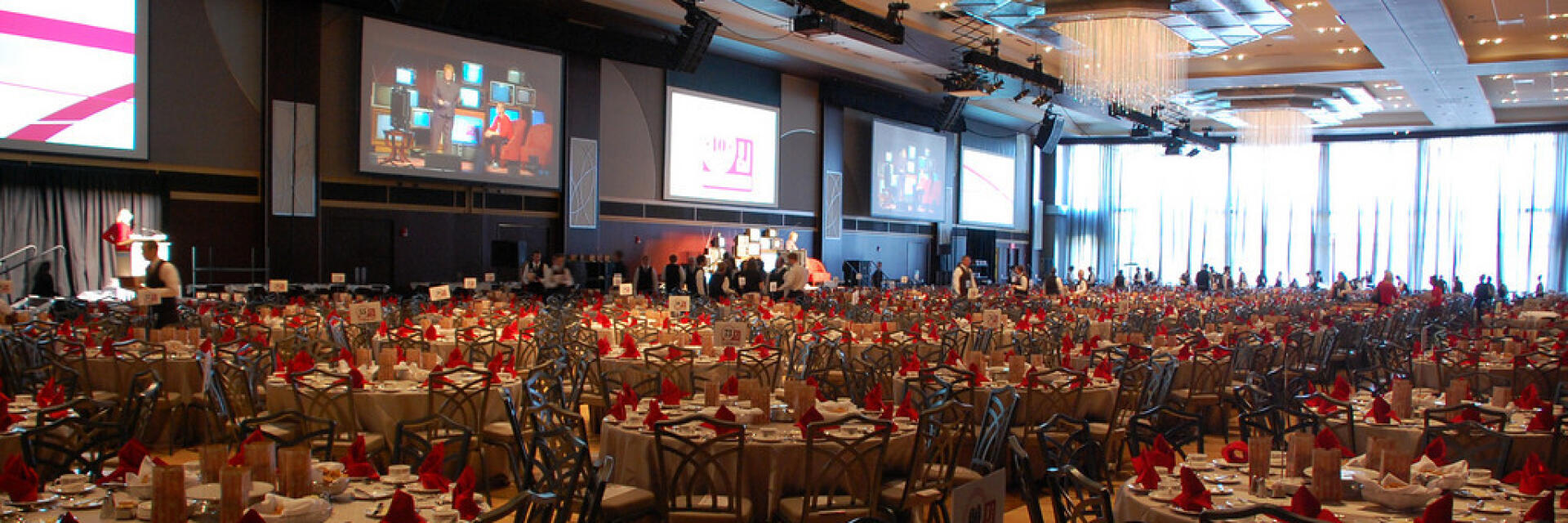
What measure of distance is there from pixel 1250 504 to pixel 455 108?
1575cm

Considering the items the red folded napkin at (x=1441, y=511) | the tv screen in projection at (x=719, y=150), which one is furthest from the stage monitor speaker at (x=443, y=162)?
the red folded napkin at (x=1441, y=511)

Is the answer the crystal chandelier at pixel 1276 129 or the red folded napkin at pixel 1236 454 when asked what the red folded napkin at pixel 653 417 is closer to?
the red folded napkin at pixel 1236 454

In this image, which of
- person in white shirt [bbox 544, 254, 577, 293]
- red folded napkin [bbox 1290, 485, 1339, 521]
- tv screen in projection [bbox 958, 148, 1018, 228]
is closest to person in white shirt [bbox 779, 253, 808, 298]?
person in white shirt [bbox 544, 254, 577, 293]

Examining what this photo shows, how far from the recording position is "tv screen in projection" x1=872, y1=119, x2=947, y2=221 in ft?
85.4

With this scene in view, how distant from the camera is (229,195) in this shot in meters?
15.3

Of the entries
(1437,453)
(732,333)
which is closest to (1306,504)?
(1437,453)

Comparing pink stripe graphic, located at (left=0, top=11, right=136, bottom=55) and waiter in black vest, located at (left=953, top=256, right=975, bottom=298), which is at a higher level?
pink stripe graphic, located at (left=0, top=11, right=136, bottom=55)

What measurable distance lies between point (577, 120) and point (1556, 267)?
2642 cm

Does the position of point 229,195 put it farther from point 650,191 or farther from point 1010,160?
point 1010,160

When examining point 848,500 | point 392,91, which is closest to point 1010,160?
point 392,91

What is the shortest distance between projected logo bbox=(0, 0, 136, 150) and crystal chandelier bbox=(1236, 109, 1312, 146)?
20.2 metres

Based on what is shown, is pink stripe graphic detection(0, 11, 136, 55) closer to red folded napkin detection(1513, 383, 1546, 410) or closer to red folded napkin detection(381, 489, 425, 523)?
red folded napkin detection(381, 489, 425, 523)

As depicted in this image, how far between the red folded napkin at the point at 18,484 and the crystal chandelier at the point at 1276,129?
73.8ft

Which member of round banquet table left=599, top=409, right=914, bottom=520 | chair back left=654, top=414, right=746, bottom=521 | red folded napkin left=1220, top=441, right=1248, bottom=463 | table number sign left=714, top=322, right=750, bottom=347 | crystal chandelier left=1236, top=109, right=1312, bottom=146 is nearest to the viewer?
red folded napkin left=1220, top=441, right=1248, bottom=463
